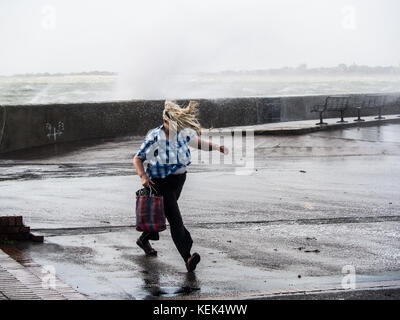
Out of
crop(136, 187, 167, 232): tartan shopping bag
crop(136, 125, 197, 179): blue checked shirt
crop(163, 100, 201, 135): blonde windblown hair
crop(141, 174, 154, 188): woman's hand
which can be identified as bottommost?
crop(136, 187, 167, 232): tartan shopping bag

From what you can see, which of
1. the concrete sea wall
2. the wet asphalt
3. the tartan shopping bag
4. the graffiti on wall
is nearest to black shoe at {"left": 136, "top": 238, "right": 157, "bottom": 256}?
the wet asphalt

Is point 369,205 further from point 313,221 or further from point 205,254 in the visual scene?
point 205,254

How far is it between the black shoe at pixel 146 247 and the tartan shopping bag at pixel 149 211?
1.33 feet

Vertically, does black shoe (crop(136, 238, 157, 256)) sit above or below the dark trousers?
below

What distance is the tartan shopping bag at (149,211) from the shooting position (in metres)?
8.34

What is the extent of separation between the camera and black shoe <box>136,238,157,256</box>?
889 centimetres

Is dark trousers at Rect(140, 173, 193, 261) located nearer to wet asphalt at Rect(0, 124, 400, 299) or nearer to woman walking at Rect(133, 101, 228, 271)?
woman walking at Rect(133, 101, 228, 271)

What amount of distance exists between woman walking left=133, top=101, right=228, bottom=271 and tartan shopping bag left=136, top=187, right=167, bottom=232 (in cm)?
9

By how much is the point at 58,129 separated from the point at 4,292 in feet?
49.5

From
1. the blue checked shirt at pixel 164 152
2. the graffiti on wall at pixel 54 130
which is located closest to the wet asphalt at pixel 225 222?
the blue checked shirt at pixel 164 152

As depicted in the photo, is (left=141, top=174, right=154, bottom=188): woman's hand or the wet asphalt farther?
(left=141, top=174, right=154, bottom=188): woman's hand

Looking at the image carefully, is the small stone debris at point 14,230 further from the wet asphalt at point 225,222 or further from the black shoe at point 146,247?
the black shoe at point 146,247

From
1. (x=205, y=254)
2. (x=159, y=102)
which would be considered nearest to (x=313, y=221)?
(x=205, y=254)

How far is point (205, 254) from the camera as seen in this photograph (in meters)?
8.95
